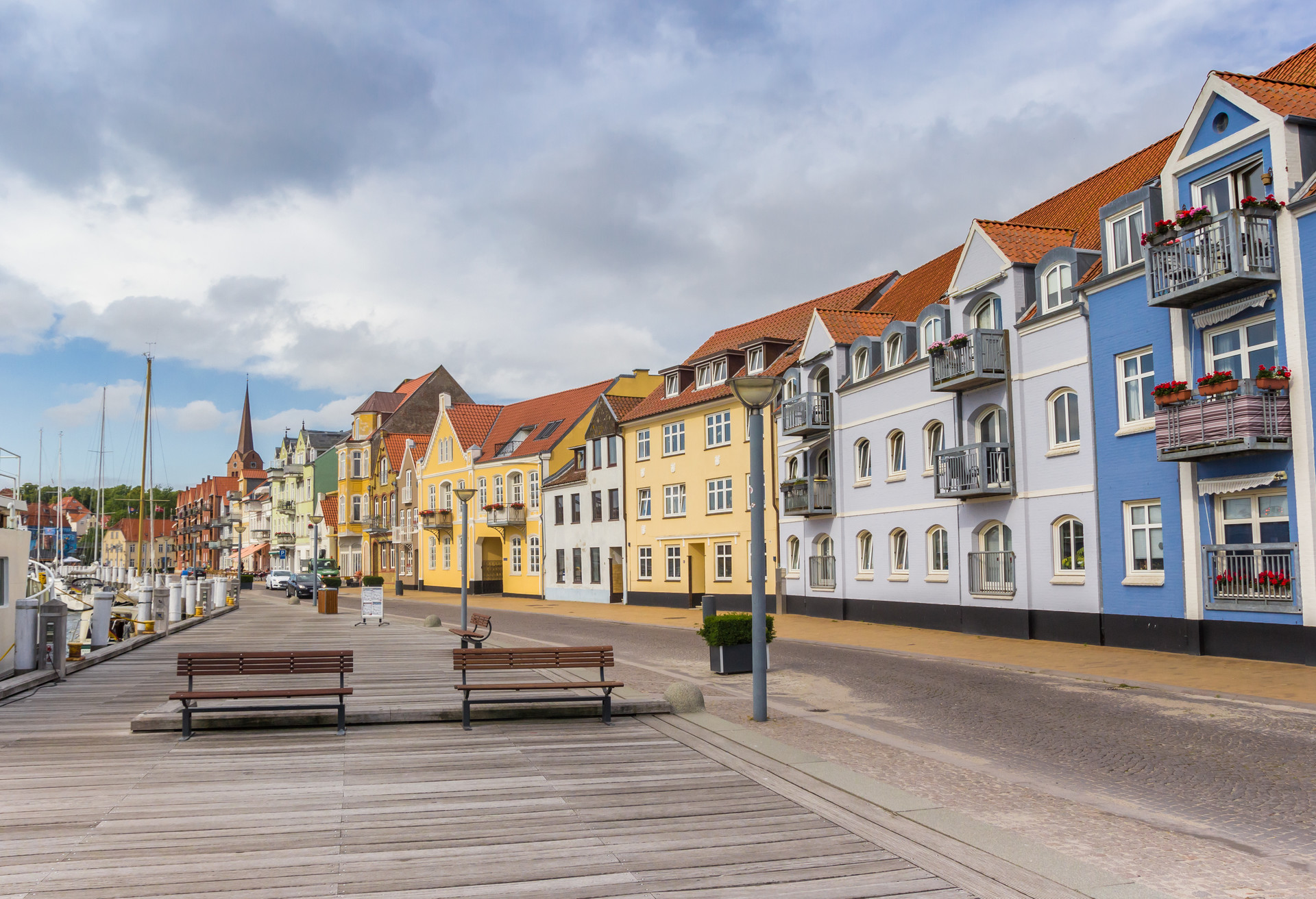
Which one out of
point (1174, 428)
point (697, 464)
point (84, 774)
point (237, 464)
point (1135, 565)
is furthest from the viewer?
point (237, 464)

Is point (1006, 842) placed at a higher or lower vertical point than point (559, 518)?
lower

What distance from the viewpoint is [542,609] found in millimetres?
45500

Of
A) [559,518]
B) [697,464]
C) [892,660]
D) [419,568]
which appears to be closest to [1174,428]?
[892,660]

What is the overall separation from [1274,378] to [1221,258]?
245 centimetres

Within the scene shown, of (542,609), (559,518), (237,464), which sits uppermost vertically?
(237,464)

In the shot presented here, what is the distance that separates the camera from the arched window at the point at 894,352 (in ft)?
103

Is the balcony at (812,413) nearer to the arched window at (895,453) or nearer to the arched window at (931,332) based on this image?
the arched window at (895,453)

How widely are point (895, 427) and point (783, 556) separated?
894 centimetres

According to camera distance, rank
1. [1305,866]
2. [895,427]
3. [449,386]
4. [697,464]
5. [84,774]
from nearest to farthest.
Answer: [1305,866] → [84,774] → [895,427] → [697,464] → [449,386]

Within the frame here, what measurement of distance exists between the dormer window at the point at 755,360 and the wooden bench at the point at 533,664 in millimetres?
28278

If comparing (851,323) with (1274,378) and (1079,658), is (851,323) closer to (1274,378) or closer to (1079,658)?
(1079,658)

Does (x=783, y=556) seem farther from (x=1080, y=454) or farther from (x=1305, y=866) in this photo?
(x=1305, y=866)

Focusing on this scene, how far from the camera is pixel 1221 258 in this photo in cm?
1930

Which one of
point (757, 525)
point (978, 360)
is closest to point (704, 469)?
point (978, 360)
